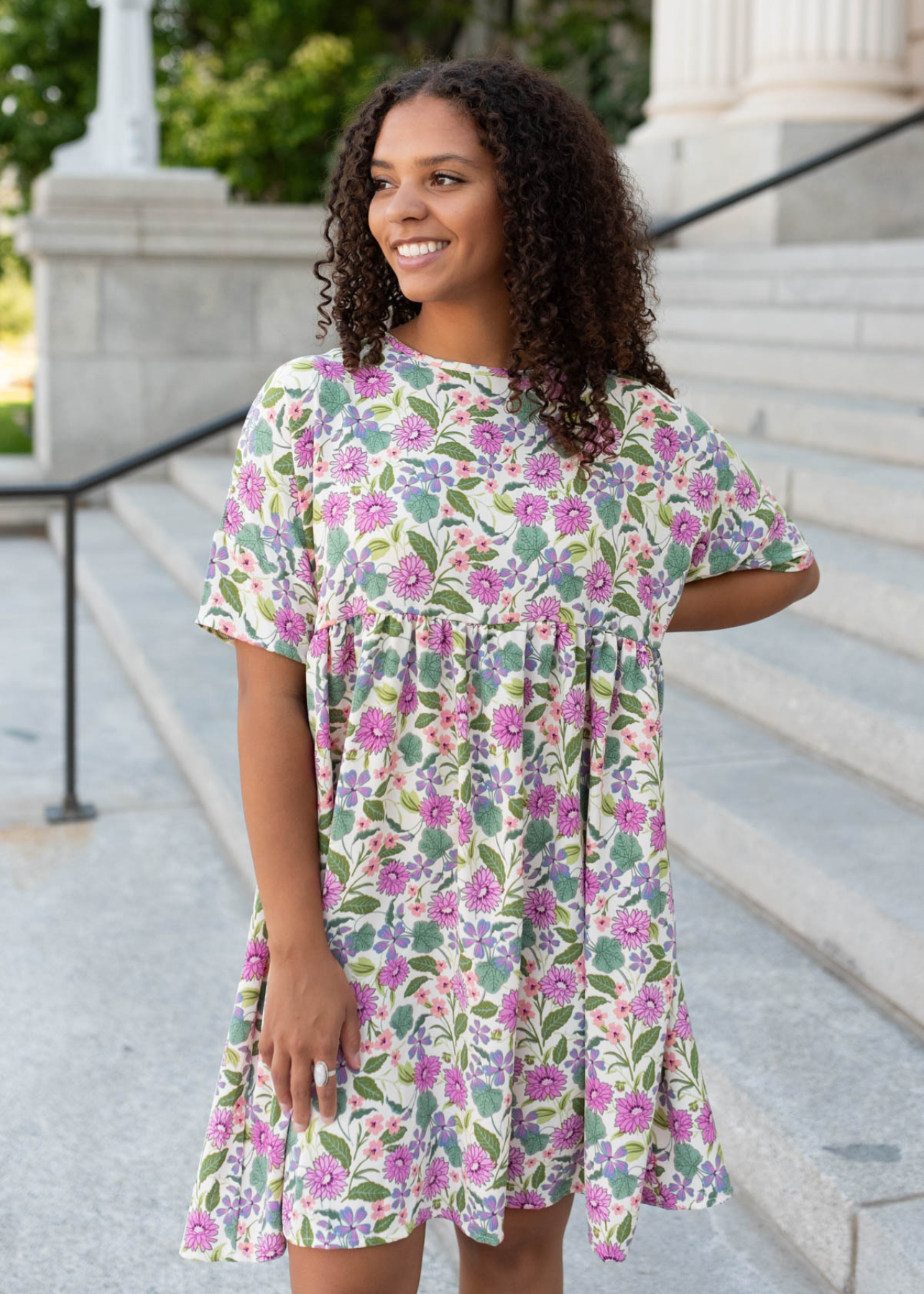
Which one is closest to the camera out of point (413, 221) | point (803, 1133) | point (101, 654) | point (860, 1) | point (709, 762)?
point (413, 221)

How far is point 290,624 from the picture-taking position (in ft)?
5.40

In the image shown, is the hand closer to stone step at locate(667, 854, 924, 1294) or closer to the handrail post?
stone step at locate(667, 854, 924, 1294)

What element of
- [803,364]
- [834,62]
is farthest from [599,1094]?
[834,62]

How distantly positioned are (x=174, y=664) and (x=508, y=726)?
14.5ft

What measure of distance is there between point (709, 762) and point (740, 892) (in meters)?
0.48

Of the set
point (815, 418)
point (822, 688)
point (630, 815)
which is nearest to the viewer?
point (630, 815)

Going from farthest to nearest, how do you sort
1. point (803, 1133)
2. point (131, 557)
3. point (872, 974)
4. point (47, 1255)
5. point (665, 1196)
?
point (131, 557)
point (872, 974)
point (47, 1255)
point (803, 1133)
point (665, 1196)

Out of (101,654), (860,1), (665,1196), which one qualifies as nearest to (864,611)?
(665,1196)

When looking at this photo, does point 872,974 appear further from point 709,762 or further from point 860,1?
point 860,1

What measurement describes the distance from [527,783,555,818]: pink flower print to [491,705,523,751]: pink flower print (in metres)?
0.08

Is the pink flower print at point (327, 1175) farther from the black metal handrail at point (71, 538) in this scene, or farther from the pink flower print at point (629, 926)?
the black metal handrail at point (71, 538)

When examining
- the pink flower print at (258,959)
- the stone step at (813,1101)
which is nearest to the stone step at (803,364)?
the stone step at (813,1101)

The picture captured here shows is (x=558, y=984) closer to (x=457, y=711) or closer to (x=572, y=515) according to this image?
(x=457, y=711)

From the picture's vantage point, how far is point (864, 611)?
4.29 meters
